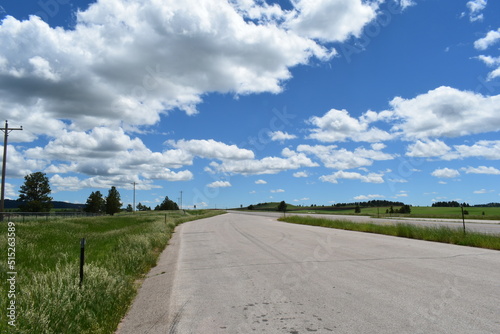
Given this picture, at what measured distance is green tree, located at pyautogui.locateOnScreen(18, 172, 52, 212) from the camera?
8875cm

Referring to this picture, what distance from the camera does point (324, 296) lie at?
657cm

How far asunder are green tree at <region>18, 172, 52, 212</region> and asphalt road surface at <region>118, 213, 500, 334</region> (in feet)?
311

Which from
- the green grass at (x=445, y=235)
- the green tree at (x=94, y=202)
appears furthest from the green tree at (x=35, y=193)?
the green grass at (x=445, y=235)

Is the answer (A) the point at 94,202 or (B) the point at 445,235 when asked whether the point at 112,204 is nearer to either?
(A) the point at 94,202

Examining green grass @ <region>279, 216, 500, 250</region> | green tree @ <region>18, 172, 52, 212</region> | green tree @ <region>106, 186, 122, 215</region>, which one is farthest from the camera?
green tree @ <region>106, 186, 122, 215</region>

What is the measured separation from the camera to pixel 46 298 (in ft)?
17.0

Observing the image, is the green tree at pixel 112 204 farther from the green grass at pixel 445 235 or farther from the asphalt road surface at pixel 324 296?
the asphalt road surface at pixel 324 296

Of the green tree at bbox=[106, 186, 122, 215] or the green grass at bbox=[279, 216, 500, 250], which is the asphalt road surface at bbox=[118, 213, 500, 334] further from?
the green tree at bbox=[106, 186, 122, 215]

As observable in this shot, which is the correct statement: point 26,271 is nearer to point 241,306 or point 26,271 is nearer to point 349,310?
point 241,306

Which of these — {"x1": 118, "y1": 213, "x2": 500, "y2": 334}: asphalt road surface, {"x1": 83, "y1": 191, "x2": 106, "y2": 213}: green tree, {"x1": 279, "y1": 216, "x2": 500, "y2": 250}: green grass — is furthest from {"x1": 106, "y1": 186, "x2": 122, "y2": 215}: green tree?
{"x1": 118, "y1": 213, "x2": 500, "y2": 334}: asphalt road surface

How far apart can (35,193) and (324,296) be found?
344 feet

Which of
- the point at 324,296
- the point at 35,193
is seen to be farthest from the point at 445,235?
the point at 35,193

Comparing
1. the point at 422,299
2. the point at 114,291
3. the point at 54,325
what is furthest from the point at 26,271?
the point at 422,299

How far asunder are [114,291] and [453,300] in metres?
6.36
